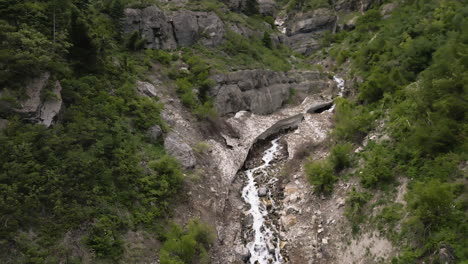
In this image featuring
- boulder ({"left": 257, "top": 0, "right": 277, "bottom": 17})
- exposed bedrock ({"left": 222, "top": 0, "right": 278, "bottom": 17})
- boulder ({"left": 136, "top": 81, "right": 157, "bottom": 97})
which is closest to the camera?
boulder ({"left": 136, "top": 81, "right": 157, "bottom": 97})

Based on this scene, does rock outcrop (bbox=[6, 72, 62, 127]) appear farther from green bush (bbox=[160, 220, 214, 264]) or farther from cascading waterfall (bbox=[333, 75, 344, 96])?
cascading waterfall (bbox=[333, 75, 344, 96])

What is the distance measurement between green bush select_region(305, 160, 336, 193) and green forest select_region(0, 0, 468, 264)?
9 centimetres

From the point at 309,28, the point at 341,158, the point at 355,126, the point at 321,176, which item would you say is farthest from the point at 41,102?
the point at 309,28

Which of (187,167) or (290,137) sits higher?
(187,167)

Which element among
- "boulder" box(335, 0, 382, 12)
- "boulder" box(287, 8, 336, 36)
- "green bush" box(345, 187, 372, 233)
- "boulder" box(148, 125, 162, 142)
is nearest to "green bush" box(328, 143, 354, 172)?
"green bush" box(345, 187, 372, 233)

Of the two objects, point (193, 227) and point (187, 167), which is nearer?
point (193, 227)

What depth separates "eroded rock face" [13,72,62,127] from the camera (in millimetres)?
12484

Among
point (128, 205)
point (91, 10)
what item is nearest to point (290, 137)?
point (128, 205)

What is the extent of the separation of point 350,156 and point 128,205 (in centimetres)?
1420

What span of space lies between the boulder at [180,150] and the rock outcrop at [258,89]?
29.1 feet

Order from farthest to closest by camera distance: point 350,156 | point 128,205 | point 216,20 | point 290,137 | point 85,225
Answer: point 216,20, point 290,137, point 350,156, point 128,205, point 85,225

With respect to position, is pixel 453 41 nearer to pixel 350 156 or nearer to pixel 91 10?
pixel 350 156

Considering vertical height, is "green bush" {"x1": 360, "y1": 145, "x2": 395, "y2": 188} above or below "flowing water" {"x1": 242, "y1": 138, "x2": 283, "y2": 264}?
above

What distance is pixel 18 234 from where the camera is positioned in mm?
9422
